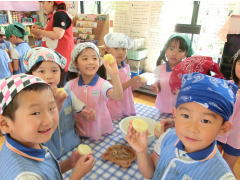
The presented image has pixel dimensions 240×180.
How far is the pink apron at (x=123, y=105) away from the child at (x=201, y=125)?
896 millimetres

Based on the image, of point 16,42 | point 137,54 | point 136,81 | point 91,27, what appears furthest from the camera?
point 91,27

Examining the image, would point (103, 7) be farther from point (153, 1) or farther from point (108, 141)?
point (108, 141)

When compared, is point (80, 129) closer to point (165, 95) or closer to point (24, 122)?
point (24, 122)

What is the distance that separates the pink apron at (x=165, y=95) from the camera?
1719 mm

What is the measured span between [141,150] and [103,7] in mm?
4109

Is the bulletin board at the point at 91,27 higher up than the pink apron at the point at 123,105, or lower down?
higher up

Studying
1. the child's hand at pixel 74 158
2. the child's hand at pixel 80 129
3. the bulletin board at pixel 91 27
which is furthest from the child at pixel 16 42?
the child's hand at pixel 74 158

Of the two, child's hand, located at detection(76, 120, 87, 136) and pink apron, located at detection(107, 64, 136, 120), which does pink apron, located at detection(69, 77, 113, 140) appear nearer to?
child's hand, located at detection(76, 120, 87, 136)

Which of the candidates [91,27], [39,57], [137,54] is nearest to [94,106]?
[39,57]

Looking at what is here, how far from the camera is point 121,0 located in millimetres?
3900

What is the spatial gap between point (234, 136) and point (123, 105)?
34.8 inches

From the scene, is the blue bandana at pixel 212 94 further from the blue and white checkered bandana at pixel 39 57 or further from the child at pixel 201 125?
the blue and white checkered bandana at pixel 39 57

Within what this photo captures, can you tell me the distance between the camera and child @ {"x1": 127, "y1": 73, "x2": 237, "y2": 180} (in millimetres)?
705

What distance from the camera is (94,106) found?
140 cm
